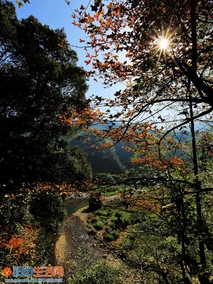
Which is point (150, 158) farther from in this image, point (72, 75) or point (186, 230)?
point (72, 75)

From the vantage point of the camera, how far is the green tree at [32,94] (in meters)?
8.72

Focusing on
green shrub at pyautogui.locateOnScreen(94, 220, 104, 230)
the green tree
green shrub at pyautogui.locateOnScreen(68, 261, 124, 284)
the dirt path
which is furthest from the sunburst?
green shrub at pyautogui.locateOnScreen(94, 220, 104, 230)

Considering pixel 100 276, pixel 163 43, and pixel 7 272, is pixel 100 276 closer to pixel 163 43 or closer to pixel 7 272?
pixel 7 272

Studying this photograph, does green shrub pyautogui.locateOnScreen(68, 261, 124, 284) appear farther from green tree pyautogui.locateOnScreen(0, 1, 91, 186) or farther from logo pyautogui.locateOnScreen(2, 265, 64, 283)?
green tree pyautogui.locateOnScreen(0, 1, 91, 186)

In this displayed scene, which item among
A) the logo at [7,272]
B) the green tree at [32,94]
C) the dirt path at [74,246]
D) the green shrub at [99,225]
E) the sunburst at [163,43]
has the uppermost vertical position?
the green tree at [32,94]

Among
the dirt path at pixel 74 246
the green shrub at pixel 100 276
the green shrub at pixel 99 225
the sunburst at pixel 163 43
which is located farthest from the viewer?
the green shrub at pixel 99 225

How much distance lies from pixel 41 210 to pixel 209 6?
1120cm

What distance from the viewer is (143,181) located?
118 inches

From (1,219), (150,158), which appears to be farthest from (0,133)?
(150,158)

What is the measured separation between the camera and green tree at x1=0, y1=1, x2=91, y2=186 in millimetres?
8719

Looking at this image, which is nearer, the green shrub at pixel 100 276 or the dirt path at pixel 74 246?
the green shrub at pixel 100 276

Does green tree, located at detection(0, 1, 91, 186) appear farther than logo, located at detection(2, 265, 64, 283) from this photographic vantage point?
Yes

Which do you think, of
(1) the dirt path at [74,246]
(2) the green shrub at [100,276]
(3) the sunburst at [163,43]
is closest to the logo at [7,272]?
(2) the green shrub at [100,276]

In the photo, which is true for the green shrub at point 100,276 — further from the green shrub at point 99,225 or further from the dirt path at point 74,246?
the green shrub at point 99,225
